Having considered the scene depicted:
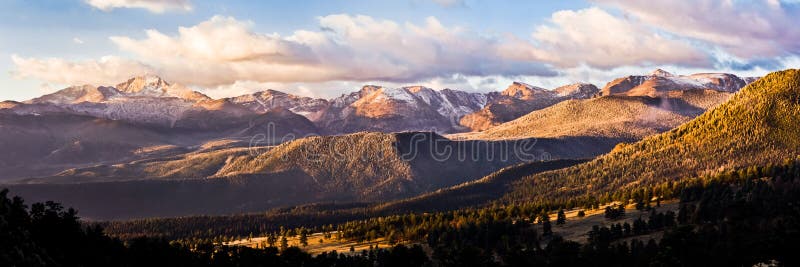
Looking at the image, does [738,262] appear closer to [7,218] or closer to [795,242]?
[795,242]

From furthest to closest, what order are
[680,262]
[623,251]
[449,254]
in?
[449,254] → [623,251] → [680,262]

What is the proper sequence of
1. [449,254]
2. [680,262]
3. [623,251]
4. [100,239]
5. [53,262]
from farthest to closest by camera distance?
1. [449,254]
2. [623,251]
3. [100,239]
4. [680,262]
5. [53,262]

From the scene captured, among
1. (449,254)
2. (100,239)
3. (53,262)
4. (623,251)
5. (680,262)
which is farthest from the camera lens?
(449,254)

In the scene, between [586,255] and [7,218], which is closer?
[7,218]

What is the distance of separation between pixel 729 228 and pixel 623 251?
27426 mm

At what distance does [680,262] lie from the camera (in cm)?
14638

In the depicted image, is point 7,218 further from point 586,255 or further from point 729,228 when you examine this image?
point 729,228

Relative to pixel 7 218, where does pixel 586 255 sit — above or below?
below

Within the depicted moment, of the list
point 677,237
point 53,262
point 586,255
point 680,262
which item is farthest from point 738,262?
point 53,262

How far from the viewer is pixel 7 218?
116 metres

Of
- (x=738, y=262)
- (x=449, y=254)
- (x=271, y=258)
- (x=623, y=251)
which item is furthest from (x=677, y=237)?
(x=271, y=258)

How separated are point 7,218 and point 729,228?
145 m

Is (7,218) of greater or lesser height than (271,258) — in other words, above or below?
above

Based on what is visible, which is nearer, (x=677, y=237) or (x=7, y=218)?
(x=7, y=218)
